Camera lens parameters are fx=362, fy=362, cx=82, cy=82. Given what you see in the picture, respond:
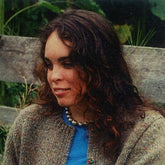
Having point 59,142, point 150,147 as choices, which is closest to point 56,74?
point 59,142

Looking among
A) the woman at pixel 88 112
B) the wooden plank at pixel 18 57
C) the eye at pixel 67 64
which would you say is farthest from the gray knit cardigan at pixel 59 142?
the wooden plank at pixel 18 57

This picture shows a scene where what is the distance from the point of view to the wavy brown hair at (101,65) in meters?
1.67

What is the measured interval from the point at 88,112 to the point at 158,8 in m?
1.84

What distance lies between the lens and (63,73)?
1666mm

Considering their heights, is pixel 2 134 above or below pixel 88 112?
below

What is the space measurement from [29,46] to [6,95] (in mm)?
1147

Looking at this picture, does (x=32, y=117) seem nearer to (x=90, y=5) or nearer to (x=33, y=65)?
(x=33, y=65)

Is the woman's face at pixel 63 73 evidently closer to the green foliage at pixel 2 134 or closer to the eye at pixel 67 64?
the eye at pixel 67 64

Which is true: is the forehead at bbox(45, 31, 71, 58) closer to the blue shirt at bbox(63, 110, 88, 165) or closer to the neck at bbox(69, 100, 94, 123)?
the neck at bbox(69, 100, 94, 123)

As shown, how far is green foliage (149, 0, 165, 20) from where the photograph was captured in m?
3.26

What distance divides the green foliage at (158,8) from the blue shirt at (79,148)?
177 cm

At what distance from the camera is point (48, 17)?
3.80 metres

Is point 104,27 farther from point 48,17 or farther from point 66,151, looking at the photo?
point 48,17

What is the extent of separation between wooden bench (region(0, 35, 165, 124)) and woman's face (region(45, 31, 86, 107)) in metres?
0.58
